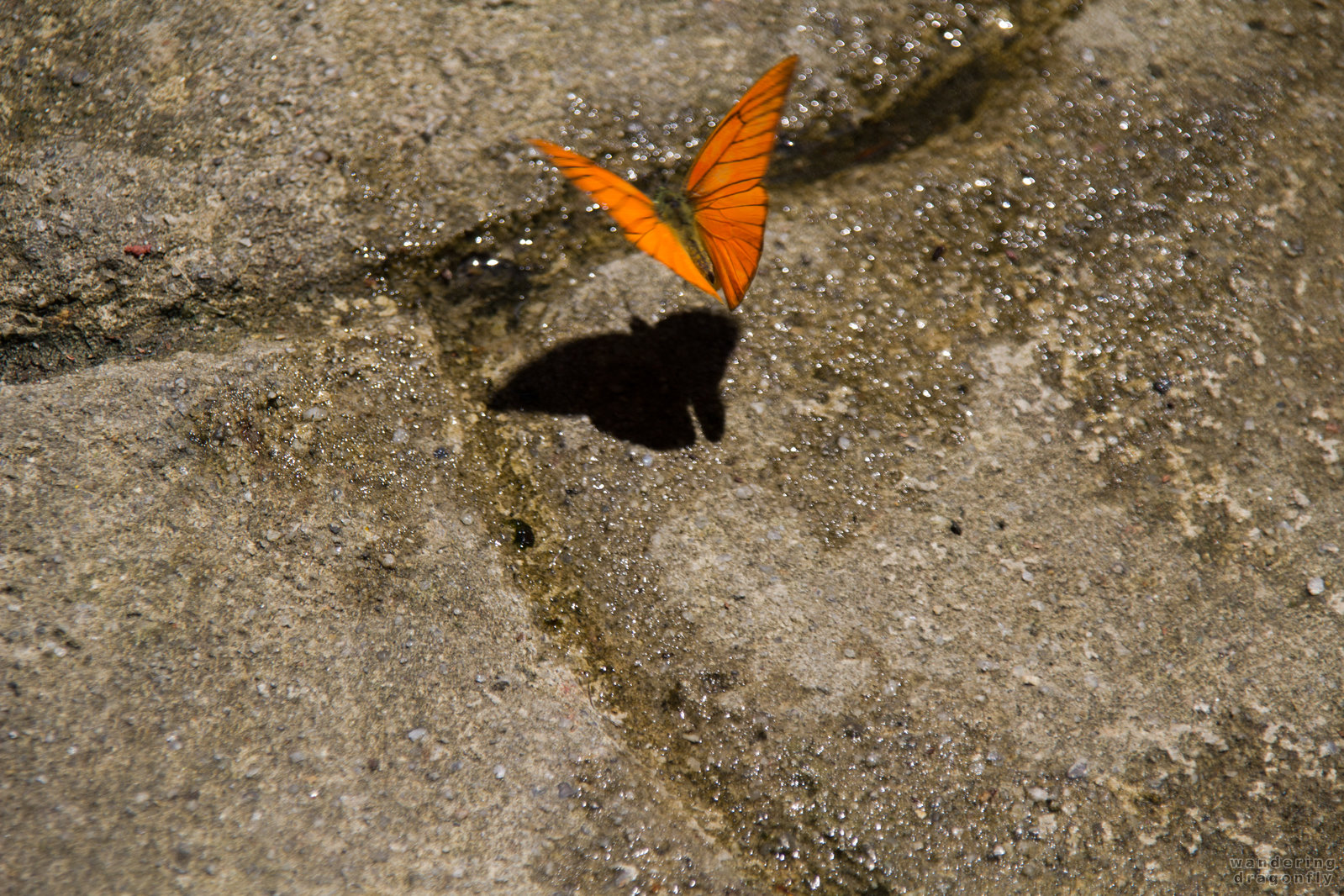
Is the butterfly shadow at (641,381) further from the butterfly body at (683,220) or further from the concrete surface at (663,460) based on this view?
the butterfly body at (683,220)

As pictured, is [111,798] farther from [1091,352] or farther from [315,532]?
[1091,352]

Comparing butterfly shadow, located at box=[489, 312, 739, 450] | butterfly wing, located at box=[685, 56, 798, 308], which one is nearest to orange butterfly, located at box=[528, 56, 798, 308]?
butterfly wing, located at box=[685, 56, 798, 308]

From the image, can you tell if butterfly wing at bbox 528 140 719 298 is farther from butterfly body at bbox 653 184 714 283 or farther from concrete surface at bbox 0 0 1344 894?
concrete surface at bbox 0 0 1344 894

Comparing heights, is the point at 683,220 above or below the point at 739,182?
below

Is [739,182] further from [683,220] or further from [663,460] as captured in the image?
[663,460]

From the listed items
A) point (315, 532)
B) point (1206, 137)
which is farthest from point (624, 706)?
point (1206, 137)

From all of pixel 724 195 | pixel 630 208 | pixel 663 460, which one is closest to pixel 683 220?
pixel 724 195
